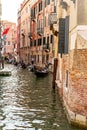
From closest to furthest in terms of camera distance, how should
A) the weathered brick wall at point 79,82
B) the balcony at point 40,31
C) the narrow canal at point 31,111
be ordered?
the weathered brick wall at point 79,82 < the narrow canal at point 31,111 < the balcony at point 40,31

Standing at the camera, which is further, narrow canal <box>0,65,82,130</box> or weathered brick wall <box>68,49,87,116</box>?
narrow canal <box>0,65,82,130</box>

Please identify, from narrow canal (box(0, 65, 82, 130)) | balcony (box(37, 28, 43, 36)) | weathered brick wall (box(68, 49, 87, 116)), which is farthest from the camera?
balcony (box(37, 28, 43, 36))

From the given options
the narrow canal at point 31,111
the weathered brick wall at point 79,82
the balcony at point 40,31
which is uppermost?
the balcony at point 40,31

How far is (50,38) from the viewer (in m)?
40.6

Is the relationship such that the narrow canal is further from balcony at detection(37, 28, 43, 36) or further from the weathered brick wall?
balcony at detection(37, 28, 43, 36)

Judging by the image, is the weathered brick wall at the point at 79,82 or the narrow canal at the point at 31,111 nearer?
the weathered brick wall at the point at 79,82

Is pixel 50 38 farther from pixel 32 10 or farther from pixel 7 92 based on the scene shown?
pixel 7 92

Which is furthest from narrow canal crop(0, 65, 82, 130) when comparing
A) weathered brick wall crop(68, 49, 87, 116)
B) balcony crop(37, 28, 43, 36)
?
balcony crop(37, 28, 43, 36)

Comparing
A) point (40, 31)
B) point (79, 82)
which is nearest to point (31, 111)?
point (79, 82)

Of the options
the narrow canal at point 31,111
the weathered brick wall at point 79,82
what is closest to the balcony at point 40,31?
the narrow canal at point 31,111

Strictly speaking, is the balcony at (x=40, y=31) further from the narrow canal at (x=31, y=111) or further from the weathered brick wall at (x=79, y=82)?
the weathered brick wall at (x=79, y=82)

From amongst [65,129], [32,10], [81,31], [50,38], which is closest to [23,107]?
[65,129]

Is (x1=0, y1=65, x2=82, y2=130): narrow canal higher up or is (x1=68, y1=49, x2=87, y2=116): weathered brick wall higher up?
(x1=68, y1=49, x2=87, y2=116): weathered brick wall

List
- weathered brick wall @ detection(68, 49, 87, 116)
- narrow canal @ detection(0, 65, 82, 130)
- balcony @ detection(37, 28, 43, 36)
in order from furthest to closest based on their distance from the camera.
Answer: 1. balcony @ detection(37, 28, 43, 36)
2. narrow canal @ detection(0, 65, 82, 130)
3. weathered brick wall @ detection(68, 49, 87, 116)
